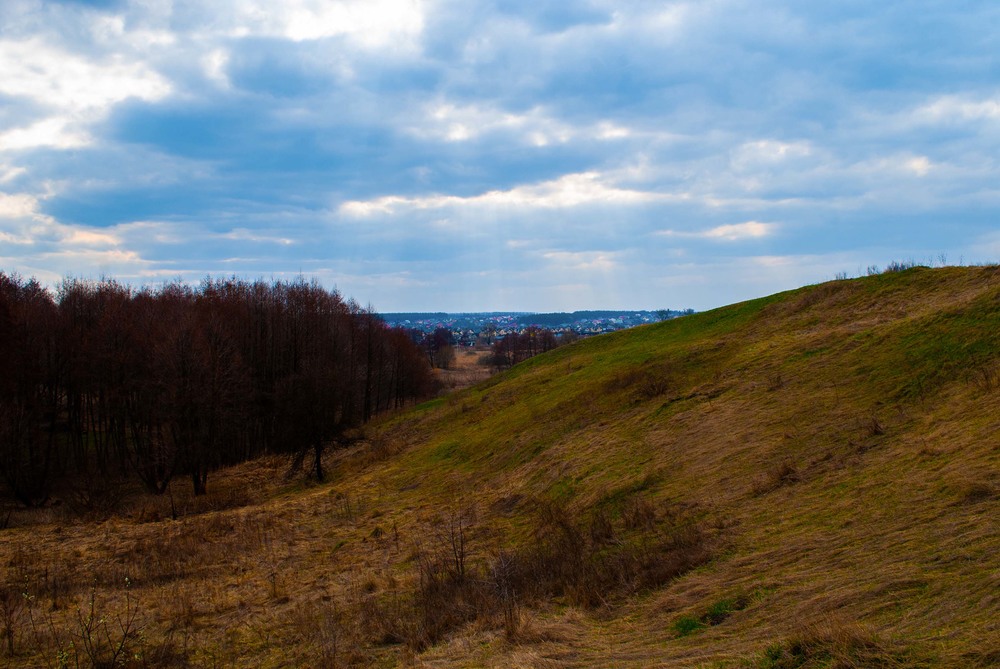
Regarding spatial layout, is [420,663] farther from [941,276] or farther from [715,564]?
[941,276]

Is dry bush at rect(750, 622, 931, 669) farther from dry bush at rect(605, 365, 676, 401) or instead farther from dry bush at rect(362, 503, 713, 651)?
dry bush at rect(605, 365, 676, 401)

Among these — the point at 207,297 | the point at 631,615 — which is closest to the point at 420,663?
the point at 631,615

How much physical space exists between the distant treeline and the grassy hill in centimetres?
828

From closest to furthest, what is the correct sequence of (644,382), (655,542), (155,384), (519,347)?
(655,542), (644,382), (155,384), (519,347)

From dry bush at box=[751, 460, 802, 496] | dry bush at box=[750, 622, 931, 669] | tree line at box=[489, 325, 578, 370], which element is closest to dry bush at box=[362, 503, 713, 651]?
dry bush at box=[751, 460, 802, 496]

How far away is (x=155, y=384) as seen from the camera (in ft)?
105

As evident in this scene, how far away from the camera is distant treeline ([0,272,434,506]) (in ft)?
103

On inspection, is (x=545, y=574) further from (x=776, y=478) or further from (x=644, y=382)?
(x=644, y=382)

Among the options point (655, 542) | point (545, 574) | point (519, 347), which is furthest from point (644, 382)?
point (519, 347)

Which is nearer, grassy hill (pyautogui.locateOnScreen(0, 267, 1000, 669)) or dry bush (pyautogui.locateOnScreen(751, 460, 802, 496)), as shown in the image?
grassy hill (pyautogui.locateOnScreen(0, 267, 1000, 669))

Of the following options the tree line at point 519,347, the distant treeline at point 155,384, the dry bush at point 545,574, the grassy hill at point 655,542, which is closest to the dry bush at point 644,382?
the grassy hill at point 655,542

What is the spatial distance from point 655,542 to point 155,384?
30287 mm

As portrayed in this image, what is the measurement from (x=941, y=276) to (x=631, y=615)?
2264 centimetres

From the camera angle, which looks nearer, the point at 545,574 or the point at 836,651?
the point at 836,651
